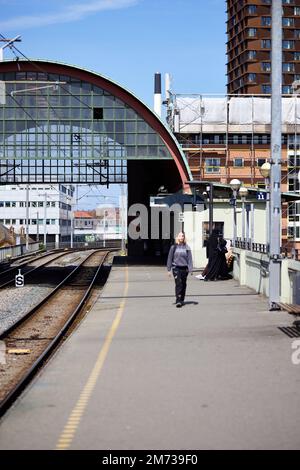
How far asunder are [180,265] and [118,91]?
72.4ft

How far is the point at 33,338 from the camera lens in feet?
→ 47.4

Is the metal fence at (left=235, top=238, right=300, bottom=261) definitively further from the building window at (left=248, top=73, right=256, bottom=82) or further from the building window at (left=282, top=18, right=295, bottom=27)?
the building window at (left=282, top=18, right=295, bottom=27)

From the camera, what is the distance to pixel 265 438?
5.79 metres

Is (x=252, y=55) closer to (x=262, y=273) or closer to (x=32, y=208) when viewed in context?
(x=32, y=208)

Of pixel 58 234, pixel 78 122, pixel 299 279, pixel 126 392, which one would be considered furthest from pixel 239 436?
pixel 58 234

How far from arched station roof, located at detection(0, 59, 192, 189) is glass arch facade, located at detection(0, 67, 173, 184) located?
0.75 ft

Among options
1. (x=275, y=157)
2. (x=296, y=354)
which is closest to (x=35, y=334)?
(x=275, y=157)

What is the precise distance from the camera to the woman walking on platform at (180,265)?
15.7m

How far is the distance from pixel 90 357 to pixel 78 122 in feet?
92.3

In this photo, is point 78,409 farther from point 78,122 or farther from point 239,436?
point 78,122

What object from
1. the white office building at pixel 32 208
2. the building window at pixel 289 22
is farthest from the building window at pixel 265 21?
the white office building at pixel 32 208

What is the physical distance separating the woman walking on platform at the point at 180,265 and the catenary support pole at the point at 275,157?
6.38 feet

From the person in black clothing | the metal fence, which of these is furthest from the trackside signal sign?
the metal fence

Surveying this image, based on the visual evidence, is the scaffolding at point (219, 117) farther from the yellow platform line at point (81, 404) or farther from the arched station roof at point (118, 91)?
the yellow platform line at point (81, 404)
